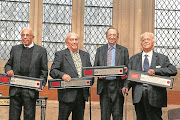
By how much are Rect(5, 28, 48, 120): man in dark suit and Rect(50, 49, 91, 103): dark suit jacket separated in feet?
0.63

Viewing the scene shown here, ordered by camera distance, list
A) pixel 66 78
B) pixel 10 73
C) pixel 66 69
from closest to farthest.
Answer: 1. pixel 10 73
2. pixel 66 78
3. pixel 66 69

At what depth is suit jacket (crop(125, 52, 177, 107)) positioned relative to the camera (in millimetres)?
5875

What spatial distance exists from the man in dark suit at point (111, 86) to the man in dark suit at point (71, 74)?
256 mm

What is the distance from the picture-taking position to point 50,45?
1000 cm

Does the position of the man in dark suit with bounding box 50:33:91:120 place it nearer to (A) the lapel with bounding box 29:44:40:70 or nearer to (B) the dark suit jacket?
(B) the dark suit jacket

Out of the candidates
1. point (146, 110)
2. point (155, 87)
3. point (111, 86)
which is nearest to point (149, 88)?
point (155, 87)

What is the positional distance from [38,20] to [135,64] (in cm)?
438

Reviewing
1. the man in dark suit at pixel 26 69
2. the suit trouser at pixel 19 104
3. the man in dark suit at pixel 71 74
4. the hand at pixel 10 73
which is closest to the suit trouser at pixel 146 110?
the man in dark suit at pixel 71 74

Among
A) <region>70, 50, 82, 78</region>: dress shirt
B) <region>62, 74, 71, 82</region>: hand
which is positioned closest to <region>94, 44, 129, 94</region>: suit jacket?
<region>70, 50, 82, 78</region>: dress shirt

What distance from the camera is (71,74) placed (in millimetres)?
6215

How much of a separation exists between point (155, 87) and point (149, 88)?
0.10 meters

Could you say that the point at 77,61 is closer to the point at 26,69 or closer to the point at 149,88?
the point at 26,69

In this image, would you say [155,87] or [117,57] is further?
[117,57]

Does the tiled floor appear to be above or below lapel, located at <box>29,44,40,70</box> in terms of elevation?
below
